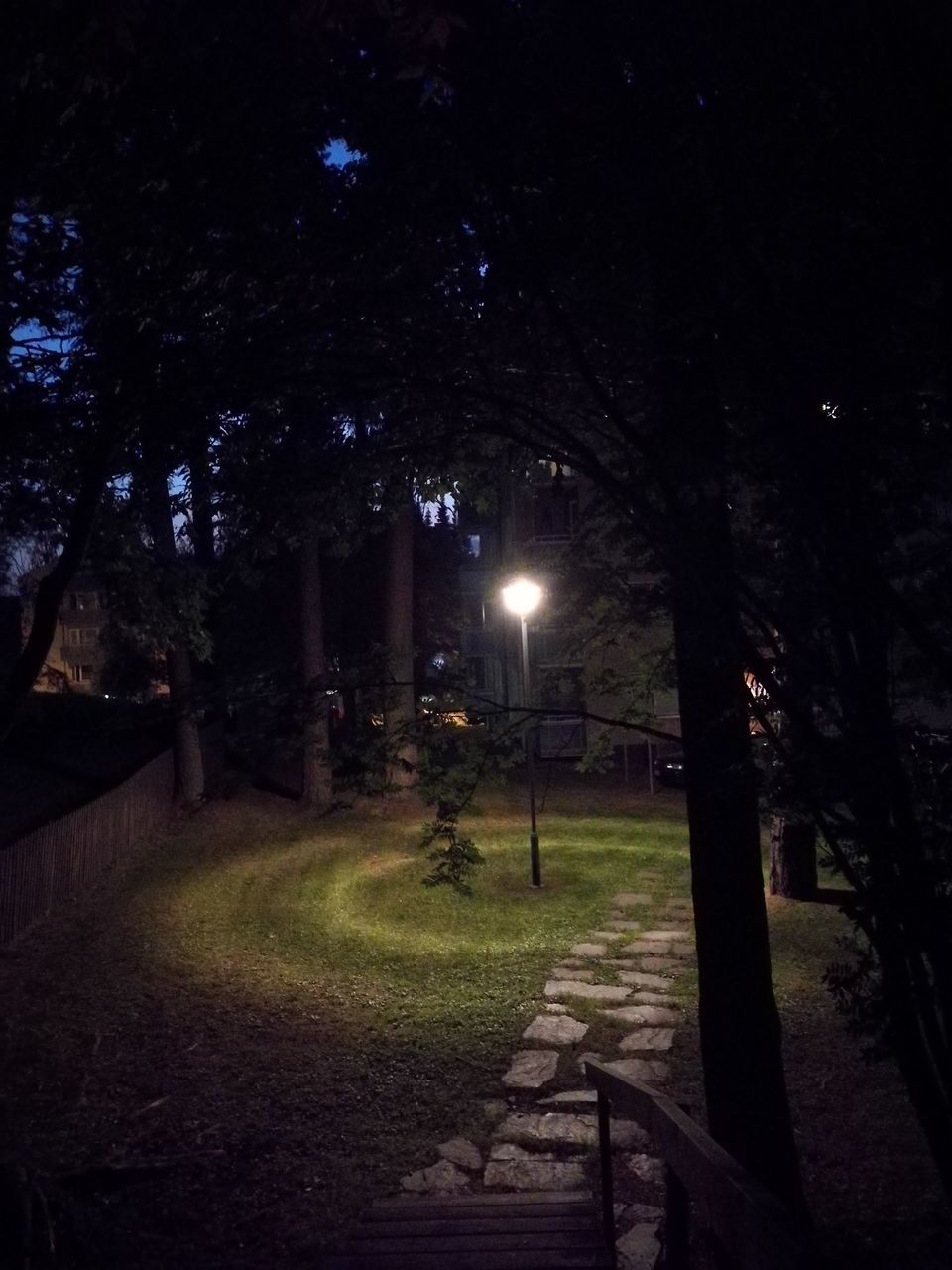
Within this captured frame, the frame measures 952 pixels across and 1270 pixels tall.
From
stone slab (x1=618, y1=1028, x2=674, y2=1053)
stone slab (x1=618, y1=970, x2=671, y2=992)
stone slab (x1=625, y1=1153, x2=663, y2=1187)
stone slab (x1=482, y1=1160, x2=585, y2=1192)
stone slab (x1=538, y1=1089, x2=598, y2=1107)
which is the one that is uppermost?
stone slab (x1=618, y1=970, x2=671, y2=992)

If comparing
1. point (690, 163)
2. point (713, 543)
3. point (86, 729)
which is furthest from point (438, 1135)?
point (86, 729)

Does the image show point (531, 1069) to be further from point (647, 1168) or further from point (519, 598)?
point (519, 598)

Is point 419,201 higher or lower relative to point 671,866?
higher

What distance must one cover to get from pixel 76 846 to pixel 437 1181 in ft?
30.3

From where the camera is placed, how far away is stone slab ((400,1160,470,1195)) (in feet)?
20.7

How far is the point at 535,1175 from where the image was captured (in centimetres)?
643

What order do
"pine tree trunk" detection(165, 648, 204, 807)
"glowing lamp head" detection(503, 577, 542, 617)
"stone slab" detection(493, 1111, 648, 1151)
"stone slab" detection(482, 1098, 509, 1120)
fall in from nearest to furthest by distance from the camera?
1. "stone slab" detection(493, 1111, 648, 1151)
2. "stone slab" detection(482, 1098, 509, 1120)
3. "glowing lamp head" detection(503, 577, 542, 617)
4. "pine tree trunk" detection(165, 648, 204, 807)

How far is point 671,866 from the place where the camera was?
50.6 feet

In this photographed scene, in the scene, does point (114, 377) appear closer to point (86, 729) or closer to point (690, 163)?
point (690, 163)

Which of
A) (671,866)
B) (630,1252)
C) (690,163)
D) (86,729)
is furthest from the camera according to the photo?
(86,729)

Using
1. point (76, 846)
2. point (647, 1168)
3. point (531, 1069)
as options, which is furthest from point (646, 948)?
point (76, 846)

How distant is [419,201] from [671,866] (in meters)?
11.6

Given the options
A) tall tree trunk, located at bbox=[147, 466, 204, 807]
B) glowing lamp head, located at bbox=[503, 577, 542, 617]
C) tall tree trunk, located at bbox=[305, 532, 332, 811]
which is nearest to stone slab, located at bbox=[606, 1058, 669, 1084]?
glowing lamp head, located at bbox=[503, 577, 542, 617]

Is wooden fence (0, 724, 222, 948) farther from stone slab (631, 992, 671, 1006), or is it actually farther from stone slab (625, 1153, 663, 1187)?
stone slab (625, 1153, 663, 1187)
